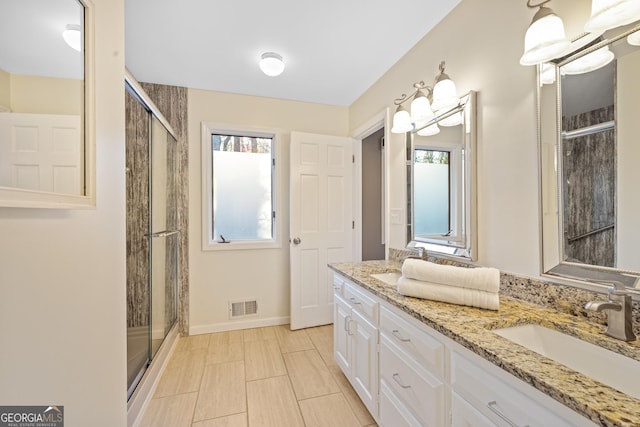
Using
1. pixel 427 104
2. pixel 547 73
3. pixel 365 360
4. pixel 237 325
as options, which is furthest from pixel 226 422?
pixel 547 73

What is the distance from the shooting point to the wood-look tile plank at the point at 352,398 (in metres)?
1.55

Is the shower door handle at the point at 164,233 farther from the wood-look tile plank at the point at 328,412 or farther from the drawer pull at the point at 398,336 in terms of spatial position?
the drawer pull at the point at 398,336

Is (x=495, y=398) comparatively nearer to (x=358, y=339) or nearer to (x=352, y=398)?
(x=358, y=339)

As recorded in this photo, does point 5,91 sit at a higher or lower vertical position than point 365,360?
higher

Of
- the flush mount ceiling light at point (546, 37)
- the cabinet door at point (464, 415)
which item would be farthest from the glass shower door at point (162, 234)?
the flush mount ceiling light at point (546, 37)

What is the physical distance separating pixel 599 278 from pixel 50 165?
1789mm

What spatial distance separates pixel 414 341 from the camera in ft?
3.62

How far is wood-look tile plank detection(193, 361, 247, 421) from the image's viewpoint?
1610mm

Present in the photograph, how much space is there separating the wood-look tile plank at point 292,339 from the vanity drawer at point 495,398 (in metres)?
1.73

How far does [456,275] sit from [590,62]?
3.14 feet

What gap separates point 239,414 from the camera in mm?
1588

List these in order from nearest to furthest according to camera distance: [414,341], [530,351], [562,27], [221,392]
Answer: [530,351]
[562,27]
[414,341]
[221,392]

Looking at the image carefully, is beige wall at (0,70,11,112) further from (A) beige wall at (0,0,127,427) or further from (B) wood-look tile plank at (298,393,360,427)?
(B) wood-look tile plank at (298,393,360,427)

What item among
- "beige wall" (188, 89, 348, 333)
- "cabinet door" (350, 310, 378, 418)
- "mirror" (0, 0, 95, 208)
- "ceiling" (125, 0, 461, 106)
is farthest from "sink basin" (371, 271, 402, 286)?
"ceiling" (125, 0, 461, 106)
